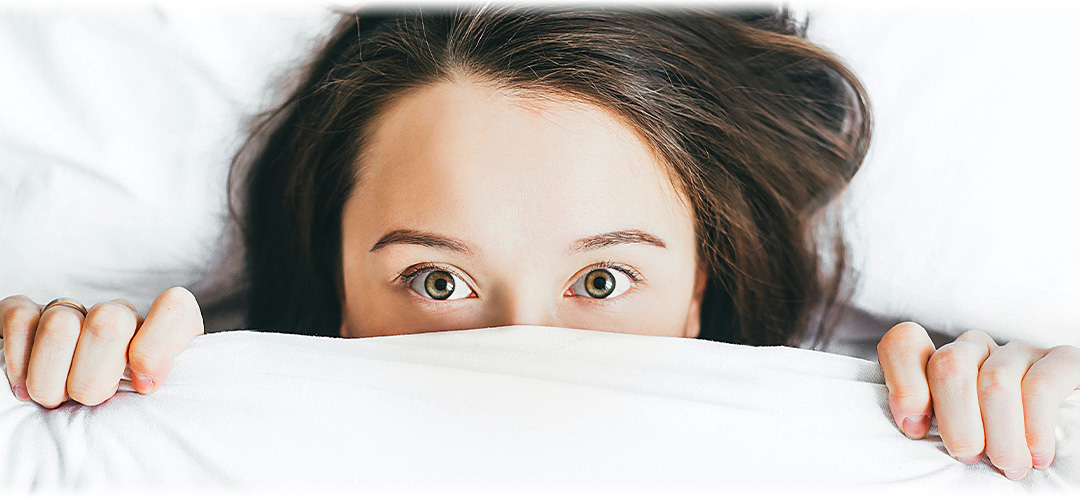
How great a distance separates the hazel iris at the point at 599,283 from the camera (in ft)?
2.68

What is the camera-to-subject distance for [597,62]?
0.84 m

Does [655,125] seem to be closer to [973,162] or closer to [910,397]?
[910,397]

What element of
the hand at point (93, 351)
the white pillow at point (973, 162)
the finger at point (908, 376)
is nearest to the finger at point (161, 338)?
the hand at point (93, 351)

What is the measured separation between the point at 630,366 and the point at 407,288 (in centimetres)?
33

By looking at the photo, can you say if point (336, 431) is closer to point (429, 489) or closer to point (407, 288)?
point (429, 489)

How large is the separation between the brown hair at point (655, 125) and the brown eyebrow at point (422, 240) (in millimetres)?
132

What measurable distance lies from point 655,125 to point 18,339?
62 centimetres

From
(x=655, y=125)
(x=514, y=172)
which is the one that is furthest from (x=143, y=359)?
(x=655, y=125)

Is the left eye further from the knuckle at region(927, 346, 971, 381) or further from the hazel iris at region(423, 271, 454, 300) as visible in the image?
the knuckle at region(927, 346, 971, 381)

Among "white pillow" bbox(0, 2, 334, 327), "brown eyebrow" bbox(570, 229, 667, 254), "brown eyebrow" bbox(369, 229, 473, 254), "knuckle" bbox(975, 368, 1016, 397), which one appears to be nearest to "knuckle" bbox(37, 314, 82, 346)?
"brown eyebrow" bbox(369, 229, 473, 254)

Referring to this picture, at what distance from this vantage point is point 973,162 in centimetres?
105

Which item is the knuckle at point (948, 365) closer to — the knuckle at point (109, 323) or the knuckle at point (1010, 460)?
the knuckle at point (1010, 460)

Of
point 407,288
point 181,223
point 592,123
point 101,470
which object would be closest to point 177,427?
point 101,470

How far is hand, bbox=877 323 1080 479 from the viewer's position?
1.84 feet
